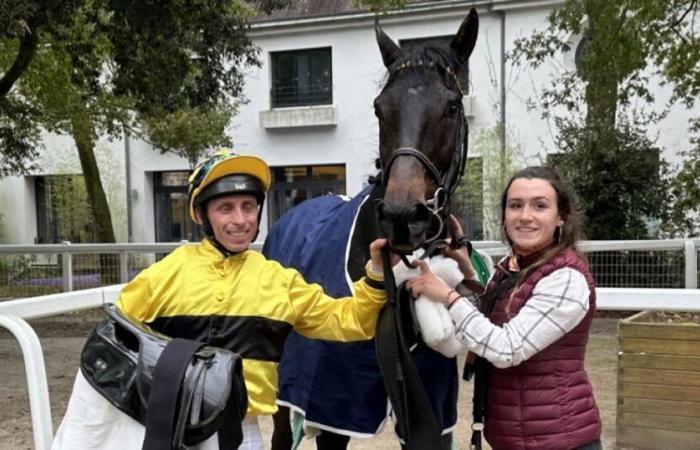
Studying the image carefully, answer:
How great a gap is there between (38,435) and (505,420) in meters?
1.49

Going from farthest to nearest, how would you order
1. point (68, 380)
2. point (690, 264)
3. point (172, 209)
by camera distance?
point (172, 209) < point (690, 264) < point (68, 380)

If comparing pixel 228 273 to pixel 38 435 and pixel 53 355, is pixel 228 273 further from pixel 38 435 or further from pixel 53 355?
pixel 53 355

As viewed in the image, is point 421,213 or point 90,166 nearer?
point 421,213

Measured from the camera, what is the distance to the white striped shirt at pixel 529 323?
2.00 metres

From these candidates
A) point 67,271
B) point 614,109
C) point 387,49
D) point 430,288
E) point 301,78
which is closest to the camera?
point 430,288

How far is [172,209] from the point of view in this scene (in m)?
18.1

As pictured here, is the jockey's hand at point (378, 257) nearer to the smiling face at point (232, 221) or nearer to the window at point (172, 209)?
the smiling face at point (232, 221)

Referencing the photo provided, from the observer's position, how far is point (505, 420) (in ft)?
6.98

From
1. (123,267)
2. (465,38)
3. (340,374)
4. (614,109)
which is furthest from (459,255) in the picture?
(614,109)

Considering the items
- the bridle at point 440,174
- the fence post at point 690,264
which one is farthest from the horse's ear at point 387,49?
the fence post at point 690,264

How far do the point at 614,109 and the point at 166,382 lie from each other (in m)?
9.43

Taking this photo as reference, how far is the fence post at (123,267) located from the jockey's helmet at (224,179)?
18.4 feet

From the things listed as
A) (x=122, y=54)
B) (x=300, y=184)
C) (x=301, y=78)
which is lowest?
(x=300, y=184)

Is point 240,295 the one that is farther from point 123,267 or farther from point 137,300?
point 123,267
